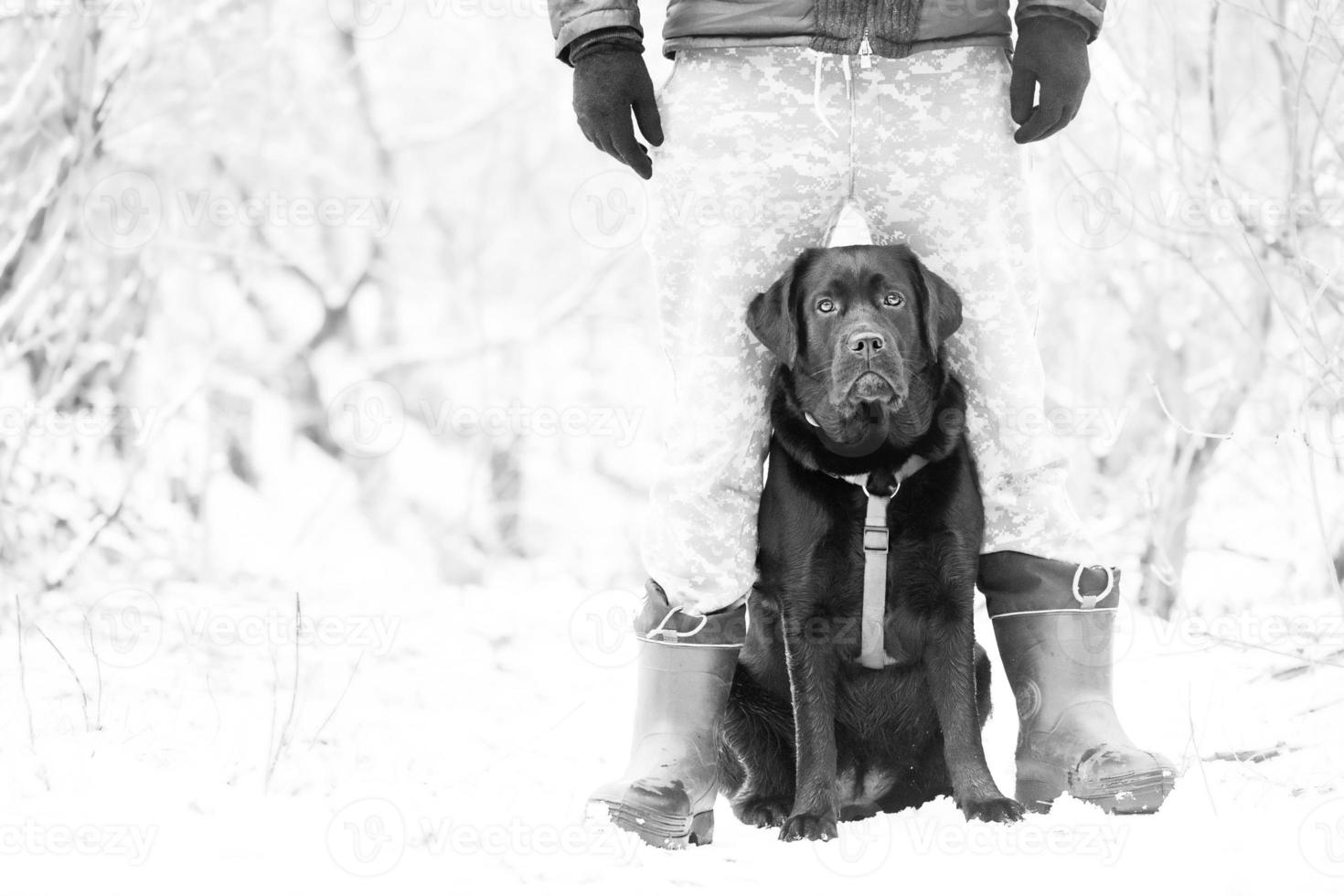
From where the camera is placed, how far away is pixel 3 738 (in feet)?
8.47

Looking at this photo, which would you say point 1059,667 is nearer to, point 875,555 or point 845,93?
point 875,555

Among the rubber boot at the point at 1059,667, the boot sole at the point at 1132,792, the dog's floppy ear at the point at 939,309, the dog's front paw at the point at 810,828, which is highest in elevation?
the dog's floppy ear at the point at 939,309

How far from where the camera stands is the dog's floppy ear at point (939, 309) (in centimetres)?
244

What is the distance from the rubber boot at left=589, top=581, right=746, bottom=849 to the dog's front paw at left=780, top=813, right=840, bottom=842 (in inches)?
6.6

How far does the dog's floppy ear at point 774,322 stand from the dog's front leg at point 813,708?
0.51 metres

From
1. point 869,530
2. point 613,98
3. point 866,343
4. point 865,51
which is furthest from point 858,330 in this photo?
point 613,98

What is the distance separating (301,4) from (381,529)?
13.0 feet

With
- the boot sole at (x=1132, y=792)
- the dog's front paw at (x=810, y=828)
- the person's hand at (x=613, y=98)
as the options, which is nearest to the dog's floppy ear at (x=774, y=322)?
the person's hand at (x=613, y=98)

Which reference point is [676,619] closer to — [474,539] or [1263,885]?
[1263,885]

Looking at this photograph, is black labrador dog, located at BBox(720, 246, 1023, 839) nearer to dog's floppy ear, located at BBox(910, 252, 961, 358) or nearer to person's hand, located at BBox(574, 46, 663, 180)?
dog's floppy ear, located at BBox(910, 252, 961, 358)

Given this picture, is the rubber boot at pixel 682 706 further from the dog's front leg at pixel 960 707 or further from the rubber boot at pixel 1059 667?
the rubber boot at pixel 1059 667

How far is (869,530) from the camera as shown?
7.89 feet

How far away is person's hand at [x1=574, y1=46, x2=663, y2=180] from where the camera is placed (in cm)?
230

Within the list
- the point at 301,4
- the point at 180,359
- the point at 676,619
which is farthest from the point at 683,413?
the point at 301,4
